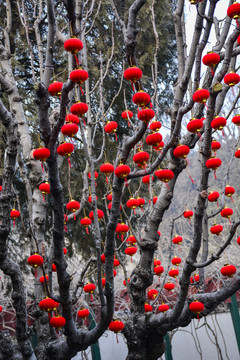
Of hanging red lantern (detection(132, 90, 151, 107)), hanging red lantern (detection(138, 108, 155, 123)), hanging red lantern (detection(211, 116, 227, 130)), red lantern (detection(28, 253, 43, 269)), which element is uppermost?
hanging red lantern (detection(211, 116, 227, 130))

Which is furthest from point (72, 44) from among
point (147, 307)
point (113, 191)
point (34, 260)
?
point (147, 307)

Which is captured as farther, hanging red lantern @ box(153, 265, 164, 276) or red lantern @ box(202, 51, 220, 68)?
hanging red lantern @ box(153, 265, 164, 276)

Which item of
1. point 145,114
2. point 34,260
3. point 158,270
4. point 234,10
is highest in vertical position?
point 234,10

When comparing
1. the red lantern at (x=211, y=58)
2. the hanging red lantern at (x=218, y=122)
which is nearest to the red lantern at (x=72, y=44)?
the red lantern at (x=211, y=58)

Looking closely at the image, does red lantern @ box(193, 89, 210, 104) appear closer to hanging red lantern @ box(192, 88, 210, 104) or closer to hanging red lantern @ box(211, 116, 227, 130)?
hanging red lantern @ box(192, 88, 210, 104)

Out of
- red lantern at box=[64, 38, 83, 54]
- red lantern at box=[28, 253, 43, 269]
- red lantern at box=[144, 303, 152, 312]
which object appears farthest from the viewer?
red lantern at box=[144, 303, 152, 312]

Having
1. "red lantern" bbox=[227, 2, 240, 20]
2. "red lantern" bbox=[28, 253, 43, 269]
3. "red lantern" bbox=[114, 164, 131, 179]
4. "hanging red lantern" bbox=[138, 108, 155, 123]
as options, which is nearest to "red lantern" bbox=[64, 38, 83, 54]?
"hanging red lantern" bbox=[138, 108, 155, 123]

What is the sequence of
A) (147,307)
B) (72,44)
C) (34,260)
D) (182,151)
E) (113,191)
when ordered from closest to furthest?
(72,44)
(113,191)
(182,151)
(34,260)
(147,307)

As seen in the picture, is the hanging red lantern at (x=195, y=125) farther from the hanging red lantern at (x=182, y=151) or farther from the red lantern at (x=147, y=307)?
the red lantern at (x=147, y=307)

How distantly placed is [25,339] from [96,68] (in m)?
3.64

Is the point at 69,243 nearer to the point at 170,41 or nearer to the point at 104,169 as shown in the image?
the point at 104,169

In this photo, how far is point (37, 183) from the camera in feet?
10.0

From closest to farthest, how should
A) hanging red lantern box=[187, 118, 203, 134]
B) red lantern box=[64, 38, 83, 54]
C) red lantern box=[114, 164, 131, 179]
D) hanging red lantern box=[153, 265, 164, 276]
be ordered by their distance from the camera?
1. red lantern box=[64, 38, 83, 54]
2. red lantern box=[114, 164, 131, 179]
3. hanging red lantern box=[187, 118, 203, 134]
4. hanging red lantern box=[153, 265, 164, 276]

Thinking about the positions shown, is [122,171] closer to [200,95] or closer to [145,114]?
[145,114]
